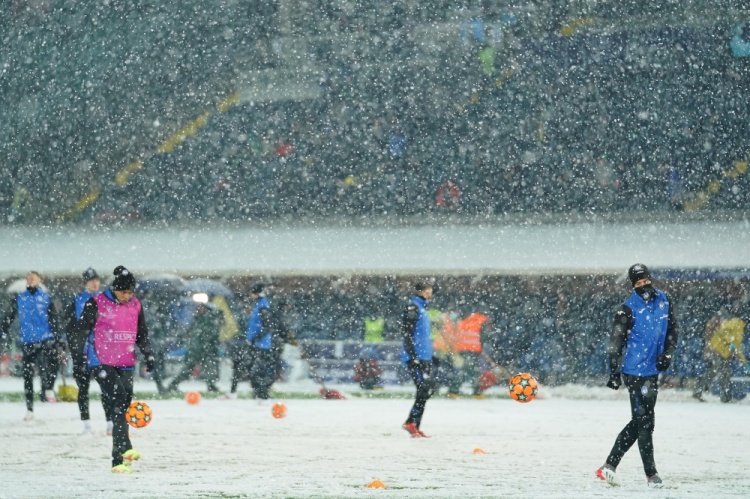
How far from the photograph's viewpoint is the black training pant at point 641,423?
7621 mm

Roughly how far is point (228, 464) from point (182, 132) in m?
19.3

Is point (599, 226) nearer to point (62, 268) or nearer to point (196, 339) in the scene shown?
point (196, 339)

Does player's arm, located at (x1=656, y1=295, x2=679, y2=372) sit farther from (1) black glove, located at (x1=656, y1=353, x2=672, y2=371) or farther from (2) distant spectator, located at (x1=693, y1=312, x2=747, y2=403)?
(2) distant spectator, located at (x1=693, y1=312, x2=747, y2=403)

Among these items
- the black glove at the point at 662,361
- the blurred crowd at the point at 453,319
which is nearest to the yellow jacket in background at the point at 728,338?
the blurred crowd at the point at 453,319

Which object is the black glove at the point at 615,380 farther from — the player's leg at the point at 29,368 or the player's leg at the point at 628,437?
the player's leg at the point at 29,368

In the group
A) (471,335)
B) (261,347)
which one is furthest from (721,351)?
(261,347)

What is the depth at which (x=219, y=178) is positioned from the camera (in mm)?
26109

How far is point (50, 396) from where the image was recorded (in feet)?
51.2

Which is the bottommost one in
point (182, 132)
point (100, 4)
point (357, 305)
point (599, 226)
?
point (357, 305)

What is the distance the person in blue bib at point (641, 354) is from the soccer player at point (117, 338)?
3.47 m

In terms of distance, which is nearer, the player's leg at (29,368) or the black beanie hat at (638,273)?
the black beanie hat at (638,273)

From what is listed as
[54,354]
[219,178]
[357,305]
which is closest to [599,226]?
[357,305]

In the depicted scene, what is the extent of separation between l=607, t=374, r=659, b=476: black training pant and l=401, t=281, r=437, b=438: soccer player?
139 inches

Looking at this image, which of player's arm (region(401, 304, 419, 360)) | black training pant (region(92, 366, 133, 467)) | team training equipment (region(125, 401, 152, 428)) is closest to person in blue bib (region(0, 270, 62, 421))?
team training equipment (region(125, 401, 152, 428))
